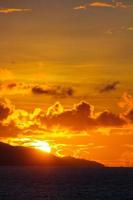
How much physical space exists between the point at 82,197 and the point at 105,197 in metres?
7.36

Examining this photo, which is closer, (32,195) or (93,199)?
(93,199)

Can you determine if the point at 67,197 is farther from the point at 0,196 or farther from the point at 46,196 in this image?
the point at 0,196

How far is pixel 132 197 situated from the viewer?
194875 mm

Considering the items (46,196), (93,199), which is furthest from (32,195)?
(93,199)

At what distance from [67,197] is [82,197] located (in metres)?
4.81

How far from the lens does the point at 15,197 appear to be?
Result: 616 ft

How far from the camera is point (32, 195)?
651ft

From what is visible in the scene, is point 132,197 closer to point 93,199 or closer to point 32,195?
point 93,199

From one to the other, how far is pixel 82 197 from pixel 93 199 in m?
10.3

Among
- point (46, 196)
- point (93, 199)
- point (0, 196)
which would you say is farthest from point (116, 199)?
point (0, 196)

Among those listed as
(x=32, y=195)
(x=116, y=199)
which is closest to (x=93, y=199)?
(x=116, y=199)

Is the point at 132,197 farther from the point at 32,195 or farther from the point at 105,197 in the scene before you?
the point at 32,195

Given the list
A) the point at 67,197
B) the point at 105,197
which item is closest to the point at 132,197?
the point at 105,197

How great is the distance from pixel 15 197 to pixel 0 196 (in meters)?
7.99
